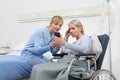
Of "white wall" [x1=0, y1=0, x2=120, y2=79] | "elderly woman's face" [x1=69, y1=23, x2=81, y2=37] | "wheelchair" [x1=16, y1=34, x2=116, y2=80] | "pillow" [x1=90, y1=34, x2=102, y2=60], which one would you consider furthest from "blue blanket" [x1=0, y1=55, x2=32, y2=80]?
"white wall" [x1=0, y1=0, x2=120, y2=79]

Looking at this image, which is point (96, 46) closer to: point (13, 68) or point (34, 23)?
point (13, 68)

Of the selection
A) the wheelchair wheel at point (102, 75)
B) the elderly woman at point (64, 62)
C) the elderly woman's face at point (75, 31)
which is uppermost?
the elderly woman's face at point (75, 31)

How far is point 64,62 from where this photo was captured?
2592 mm

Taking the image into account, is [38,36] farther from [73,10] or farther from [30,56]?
[73,10]

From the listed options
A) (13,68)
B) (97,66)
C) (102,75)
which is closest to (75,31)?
(97,66)

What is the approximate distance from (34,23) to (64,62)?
175 centimetres

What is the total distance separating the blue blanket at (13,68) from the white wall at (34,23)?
3.90 feet

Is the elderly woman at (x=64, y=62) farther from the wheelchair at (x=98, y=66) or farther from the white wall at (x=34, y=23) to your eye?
the white wall at (x=34, y=23)

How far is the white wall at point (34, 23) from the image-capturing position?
3.69 metres

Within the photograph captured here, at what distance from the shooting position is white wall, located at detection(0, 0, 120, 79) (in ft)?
12.1

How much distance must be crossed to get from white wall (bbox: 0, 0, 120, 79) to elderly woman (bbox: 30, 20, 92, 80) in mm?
883

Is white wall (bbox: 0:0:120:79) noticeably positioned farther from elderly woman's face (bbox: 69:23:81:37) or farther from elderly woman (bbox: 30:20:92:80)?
elderly woman's face (bbox: 69:23:81:37)

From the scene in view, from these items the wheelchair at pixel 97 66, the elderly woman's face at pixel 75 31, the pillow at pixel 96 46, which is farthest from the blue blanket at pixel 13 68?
the pillow at pixel 96 46

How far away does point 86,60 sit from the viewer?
255 centimetres
